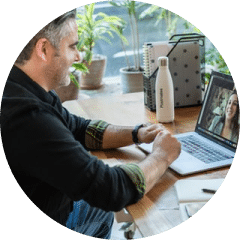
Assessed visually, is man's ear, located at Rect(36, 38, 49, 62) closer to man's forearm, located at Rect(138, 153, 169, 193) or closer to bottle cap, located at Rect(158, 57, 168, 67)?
man's forearm, located at Rect(138, 153, 169, 193)

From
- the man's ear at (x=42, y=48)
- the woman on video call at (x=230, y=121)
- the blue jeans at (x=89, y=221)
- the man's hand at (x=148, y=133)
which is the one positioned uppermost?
the man's ear at (x=42, y=48)

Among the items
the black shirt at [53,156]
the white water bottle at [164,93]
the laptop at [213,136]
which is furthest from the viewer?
the white water bottle at [164,93]

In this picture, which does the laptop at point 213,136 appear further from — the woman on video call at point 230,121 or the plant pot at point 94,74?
the plant pot at point 94,74

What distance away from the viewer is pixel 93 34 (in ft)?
10.6

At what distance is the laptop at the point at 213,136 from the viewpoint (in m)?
1.20

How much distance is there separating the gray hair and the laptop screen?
60cm

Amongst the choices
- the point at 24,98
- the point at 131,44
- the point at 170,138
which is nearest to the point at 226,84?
the point at 170,138

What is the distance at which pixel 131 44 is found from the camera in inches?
144

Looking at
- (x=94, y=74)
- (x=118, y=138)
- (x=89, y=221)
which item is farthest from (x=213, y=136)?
(x=94, y=74)

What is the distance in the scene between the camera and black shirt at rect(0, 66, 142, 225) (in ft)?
3.11

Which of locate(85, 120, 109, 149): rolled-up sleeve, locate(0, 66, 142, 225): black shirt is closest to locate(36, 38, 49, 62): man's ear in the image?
locate(0, 66, 142, 225): black shirt

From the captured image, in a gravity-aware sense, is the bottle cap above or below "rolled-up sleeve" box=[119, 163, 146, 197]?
above

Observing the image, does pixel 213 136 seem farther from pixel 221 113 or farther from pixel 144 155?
pixel 144 155

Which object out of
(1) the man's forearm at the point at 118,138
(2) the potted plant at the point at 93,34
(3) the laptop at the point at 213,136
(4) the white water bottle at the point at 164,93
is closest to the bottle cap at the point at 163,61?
(4) the white water bottle at the point at 164,93
